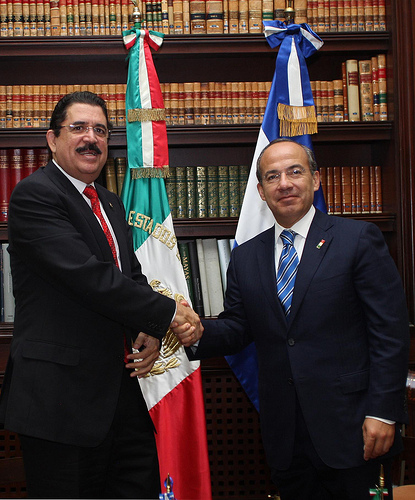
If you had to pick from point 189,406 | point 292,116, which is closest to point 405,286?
point 292,116

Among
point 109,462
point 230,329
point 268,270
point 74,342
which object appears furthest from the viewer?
point 230,329

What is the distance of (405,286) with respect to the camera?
9.82ft

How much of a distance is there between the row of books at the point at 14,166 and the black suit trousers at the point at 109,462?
1.53 metres

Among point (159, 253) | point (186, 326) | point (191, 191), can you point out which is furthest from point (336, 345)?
point (191, 191)

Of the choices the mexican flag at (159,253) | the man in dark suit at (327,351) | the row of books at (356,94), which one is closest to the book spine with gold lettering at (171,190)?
the mexican flag at (159,253)

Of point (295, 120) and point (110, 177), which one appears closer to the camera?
point (295, 120)

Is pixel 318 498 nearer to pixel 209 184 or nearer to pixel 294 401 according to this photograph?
pixel 294 401

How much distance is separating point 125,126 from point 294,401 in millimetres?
1806

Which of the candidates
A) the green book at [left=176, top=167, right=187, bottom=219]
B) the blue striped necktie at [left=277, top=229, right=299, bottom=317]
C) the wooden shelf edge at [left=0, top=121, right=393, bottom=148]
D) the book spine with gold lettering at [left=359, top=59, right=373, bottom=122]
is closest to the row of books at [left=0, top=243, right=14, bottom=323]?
the wooden shelf edge at [left=0, top=121, right=393, bottom=148]

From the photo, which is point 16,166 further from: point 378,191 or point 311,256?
point 378,191

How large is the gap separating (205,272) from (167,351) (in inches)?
20.1

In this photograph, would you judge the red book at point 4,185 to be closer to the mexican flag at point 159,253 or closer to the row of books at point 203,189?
the row of books at point 203,189

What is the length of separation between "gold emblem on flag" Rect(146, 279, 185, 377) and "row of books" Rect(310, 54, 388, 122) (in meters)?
1.30

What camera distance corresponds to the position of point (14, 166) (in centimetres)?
307
